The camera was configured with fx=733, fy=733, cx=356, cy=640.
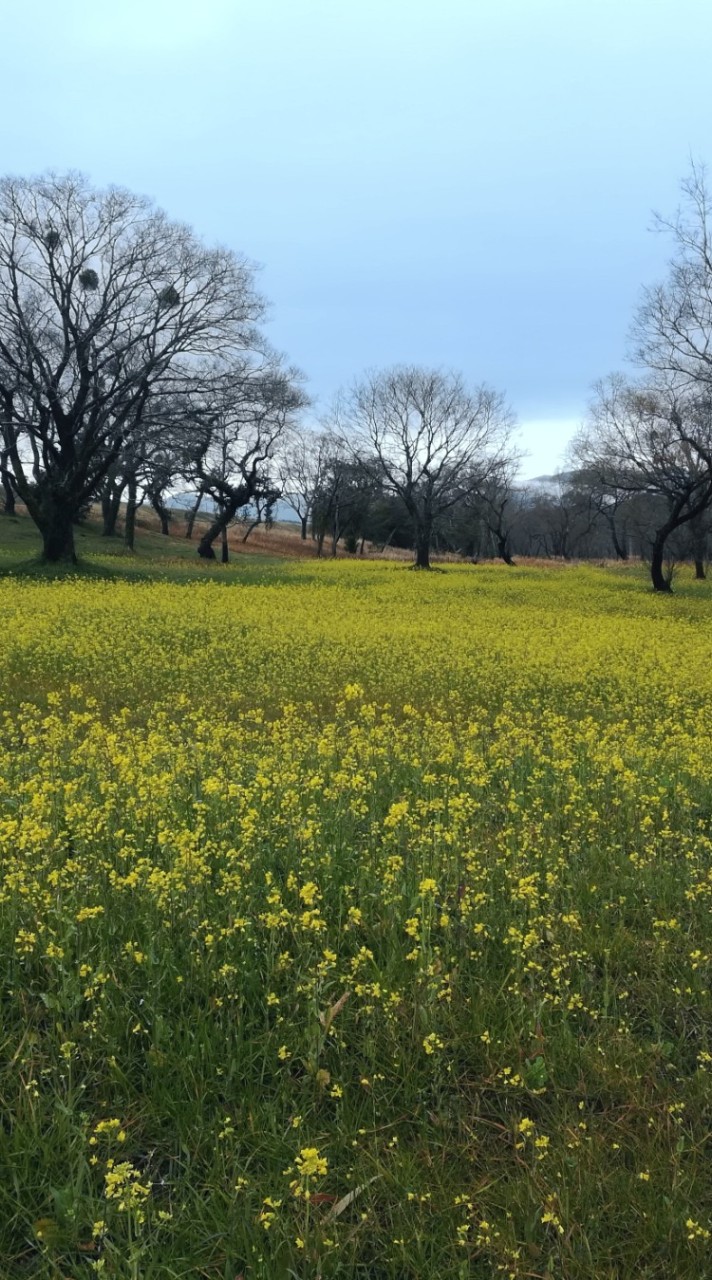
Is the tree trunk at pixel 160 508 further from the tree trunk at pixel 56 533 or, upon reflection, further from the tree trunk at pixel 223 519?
the tree trunk at pixel 56 533

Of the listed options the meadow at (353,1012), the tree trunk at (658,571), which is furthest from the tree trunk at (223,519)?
the meadow at (353,1012)

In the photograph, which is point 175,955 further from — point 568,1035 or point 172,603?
point 172,603

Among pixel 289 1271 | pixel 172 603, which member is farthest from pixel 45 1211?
pixel 172 603

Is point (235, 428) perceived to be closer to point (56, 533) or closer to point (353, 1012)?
point (56, 533)

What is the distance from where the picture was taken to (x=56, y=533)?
2708cm

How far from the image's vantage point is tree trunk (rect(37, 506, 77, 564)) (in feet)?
88.7

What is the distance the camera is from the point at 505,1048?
2.88 m

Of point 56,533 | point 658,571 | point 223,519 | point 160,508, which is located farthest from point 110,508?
point 658,571

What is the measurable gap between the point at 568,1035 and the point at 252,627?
39.8 feet

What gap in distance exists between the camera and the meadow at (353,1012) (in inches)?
87.4

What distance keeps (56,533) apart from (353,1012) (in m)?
27.0

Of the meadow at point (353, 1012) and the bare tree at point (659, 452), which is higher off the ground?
the bare tree at point (659, 452)

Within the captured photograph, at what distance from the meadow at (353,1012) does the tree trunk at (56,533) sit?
22.6 metres

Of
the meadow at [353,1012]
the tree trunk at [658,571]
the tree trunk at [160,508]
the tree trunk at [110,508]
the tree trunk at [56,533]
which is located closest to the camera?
the meadow at [353,1012]
